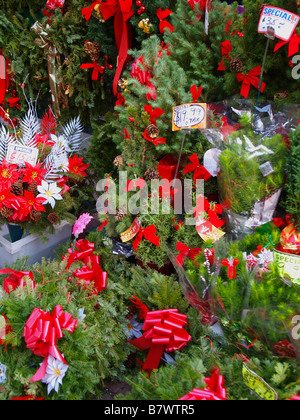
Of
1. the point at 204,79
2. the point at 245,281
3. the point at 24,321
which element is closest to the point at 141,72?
the point at 204,79

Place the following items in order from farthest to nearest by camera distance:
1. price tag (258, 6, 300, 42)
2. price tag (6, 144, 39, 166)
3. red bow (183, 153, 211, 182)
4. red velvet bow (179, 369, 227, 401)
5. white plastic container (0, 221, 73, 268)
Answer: white plastic container (0, 221, 73, 268), price tag (6, 144, 39, 166), red bow (183, 153, 211, 182), price tag (258, 6, 300, 42), red velvet bow (179, 369, 227, 401)

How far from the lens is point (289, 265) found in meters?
1.38

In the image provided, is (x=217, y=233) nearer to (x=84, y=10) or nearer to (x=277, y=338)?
(x=277, y=338)

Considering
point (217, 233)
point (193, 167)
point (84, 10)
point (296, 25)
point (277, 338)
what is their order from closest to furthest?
1. point (277, 338)
2. point (296, 25)
3. point (217, 233)
4. point (193, 167)
5. point (84, 10)

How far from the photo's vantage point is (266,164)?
1467 mm

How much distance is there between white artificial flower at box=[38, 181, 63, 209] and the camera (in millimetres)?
2072

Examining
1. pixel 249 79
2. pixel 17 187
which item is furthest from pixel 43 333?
pixel 249 79

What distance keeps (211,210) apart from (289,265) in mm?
467

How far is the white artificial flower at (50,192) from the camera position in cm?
207

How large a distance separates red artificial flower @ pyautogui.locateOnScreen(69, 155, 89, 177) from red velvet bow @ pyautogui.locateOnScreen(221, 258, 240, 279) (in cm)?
128

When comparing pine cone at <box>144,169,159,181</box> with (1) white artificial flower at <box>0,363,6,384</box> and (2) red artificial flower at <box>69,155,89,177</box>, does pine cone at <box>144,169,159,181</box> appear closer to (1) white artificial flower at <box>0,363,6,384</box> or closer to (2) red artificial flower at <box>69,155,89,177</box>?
(2) red artificial flower at <box>69,155,89,177</box>

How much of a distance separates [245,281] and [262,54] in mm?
1048

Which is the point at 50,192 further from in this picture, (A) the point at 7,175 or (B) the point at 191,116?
(B) the point at 191,116

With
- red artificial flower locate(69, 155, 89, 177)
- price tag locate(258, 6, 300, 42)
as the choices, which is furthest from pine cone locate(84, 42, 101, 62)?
price tag locate(258, 6, 300, 42)
